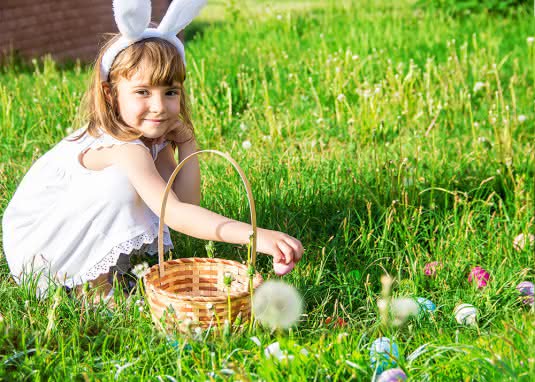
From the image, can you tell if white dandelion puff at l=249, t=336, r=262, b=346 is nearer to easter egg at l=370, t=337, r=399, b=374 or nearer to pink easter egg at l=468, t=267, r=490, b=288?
easter egg at l=370, t=337, r=399, b=374

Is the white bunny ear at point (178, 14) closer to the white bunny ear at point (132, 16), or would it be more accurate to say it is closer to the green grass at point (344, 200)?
the white bunny ear at point (132, 16)

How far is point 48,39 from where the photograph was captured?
21.2ft

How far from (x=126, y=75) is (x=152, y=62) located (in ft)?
0.31

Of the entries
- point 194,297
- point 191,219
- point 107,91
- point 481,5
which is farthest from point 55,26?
point 194,297

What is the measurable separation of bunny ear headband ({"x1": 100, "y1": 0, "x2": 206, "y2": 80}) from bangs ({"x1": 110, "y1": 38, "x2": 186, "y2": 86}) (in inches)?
1.0

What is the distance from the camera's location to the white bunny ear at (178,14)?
8.03 feet

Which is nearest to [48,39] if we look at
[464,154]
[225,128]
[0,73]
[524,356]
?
[0,73]

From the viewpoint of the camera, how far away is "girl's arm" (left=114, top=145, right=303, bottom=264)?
2.01m

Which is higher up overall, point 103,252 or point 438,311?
point 103,252

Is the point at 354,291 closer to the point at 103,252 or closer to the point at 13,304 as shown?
the point at 103,252

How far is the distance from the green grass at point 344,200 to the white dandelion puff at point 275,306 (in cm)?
4

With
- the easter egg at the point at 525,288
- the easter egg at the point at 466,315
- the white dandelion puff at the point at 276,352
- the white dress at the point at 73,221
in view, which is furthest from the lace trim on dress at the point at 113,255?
the easter egg at the point at 525,288

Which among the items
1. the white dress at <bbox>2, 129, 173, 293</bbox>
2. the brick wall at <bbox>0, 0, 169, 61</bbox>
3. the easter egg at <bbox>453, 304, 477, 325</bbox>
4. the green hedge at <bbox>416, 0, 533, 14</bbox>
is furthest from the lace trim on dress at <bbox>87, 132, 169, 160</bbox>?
the green hedge at <bbox>416, 0, 533, 14</bbox>

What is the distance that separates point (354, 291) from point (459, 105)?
1937mm
